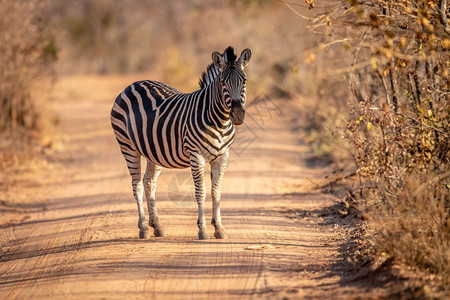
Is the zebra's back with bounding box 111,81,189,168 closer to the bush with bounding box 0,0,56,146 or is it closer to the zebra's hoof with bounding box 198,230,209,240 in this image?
the zebra's hoof with bounding box 198,230,209,240

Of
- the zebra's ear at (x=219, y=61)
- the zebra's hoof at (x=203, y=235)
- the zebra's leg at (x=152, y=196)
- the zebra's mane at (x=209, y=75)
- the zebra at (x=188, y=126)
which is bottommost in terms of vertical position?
the zebra's hoof at (x=203, y=235)

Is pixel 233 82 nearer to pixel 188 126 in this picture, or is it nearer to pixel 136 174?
pixel 188 126

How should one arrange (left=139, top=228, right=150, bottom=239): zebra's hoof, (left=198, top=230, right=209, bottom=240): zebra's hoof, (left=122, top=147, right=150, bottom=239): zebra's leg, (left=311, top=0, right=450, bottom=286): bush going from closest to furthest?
(left=311, top=0, right=450, bottom=286): bush
(left=198, top=230, right=209, bottom=240): zebra's hoof
(left=139, top=228, right=150, bottom=239): zebra's hoof
(left=122, top=147, right=150, bottom=239): zebra's leg

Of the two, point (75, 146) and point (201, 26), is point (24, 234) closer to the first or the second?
point (75, 146)

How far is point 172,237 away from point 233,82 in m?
2.19

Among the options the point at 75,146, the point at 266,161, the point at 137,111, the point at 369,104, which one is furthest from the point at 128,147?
the point at 75,146

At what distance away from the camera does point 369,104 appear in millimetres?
7102

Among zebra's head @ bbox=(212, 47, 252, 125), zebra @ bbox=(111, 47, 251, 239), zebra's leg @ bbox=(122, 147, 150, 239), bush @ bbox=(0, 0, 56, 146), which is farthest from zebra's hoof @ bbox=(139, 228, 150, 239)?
bush @ bbox=(0, 0, 56, 146)

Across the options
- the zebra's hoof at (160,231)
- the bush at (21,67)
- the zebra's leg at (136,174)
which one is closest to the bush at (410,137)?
the zebra's hoof at (160,231)

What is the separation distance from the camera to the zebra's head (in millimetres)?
6863

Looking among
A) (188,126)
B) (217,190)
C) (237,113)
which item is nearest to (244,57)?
(237,113)

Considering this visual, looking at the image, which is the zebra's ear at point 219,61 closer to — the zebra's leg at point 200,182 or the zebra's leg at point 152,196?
the zebra's leg at point 200,182

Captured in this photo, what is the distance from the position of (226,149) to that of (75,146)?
9413mm

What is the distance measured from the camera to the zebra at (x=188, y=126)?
722 cm
